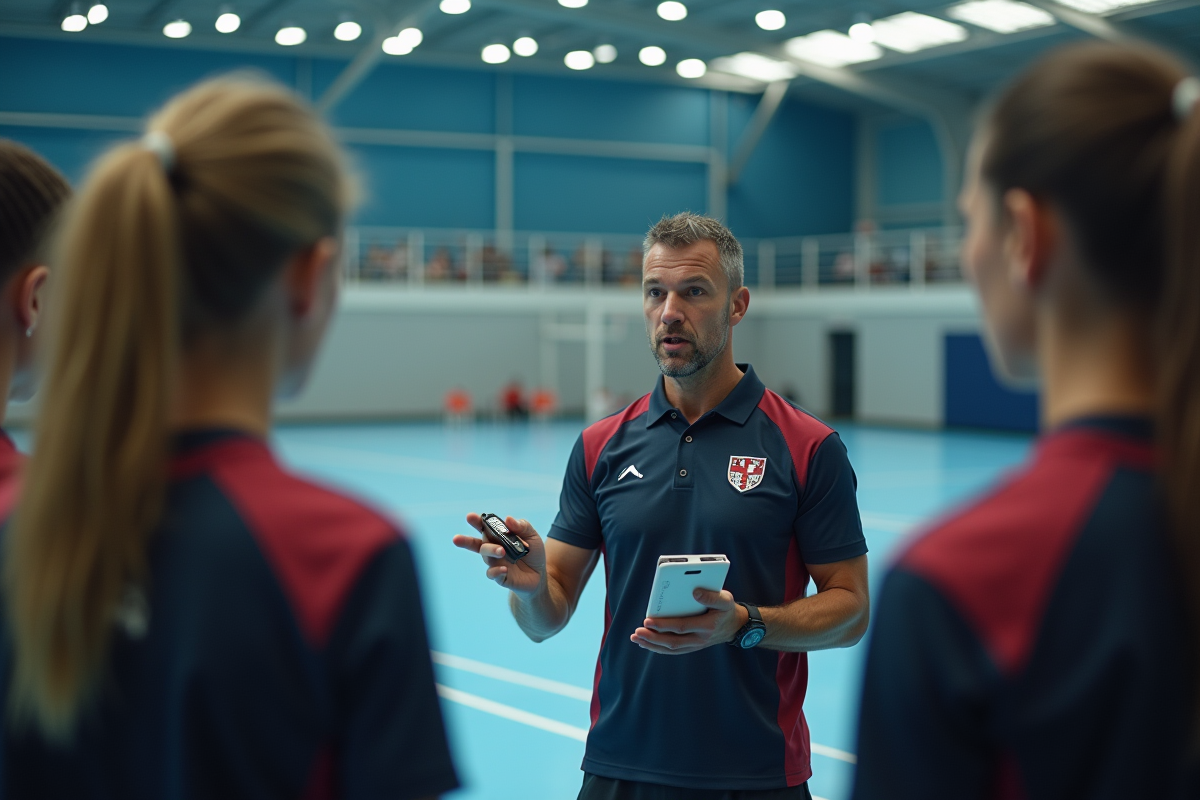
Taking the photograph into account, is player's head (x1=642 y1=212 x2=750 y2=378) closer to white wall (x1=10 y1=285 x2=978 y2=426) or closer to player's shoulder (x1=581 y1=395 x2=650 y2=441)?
player's shoulder (x1=581 y1=395 x2=650 y2=441)

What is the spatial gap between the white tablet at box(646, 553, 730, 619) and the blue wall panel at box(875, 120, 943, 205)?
33.7 meters

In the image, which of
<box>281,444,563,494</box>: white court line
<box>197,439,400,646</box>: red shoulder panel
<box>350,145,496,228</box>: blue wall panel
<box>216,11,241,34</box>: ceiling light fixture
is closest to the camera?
<box>197,439,400,646</box>: red shoulder panel

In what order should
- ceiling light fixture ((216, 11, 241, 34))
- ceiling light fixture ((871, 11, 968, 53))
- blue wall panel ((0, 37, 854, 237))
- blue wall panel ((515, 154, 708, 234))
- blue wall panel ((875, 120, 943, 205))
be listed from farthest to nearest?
blue wall panel ((875, 120, 943, 205)) < blue wall panel ((515, 154, 708, 234)) < blue wall panel ((0, 37, 854, 237)) < ceiling light fixture ((871, 11, 968, 53)) < ceiling light fixture ((216, 11, 241, 34))

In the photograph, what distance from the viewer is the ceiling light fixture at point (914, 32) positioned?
994 inches

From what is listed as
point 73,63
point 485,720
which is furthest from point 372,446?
point 485,720

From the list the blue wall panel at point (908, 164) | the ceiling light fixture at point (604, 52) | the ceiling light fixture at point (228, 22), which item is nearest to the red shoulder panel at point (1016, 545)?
the ceiling light fixture at point (228, 22)

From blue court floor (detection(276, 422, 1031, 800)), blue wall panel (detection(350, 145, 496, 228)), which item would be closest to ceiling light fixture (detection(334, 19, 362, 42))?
blue wall panel (detection(350, 145, 496, 228))

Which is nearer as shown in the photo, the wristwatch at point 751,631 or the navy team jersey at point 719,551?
the wristwatch at point 751,631

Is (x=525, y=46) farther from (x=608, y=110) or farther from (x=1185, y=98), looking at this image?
(x=1185, y=98)

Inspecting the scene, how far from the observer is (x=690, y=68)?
100.0 feet

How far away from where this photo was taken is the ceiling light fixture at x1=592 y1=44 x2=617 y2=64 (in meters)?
29.4

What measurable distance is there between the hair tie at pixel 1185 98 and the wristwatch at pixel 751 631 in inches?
77.2

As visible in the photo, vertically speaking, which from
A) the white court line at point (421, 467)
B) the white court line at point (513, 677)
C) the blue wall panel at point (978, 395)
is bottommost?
the white court line at point (513, 677)

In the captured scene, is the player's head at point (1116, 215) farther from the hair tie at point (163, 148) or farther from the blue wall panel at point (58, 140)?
the blue wall panel at point (58, 140)
